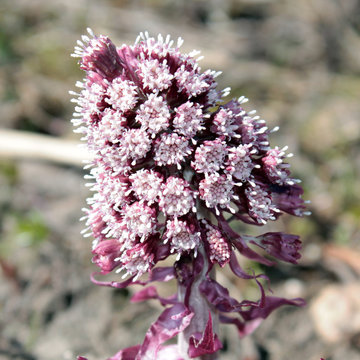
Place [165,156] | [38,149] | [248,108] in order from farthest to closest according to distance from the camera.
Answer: [248,108], [38,149], [165,156]

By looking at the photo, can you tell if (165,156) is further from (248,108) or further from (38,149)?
(248,108)

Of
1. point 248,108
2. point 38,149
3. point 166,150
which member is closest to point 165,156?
point 166,150

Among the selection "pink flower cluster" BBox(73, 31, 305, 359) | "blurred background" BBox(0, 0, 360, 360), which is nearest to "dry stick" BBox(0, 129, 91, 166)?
"blurred background" BBox(0, 0, 360, 360)

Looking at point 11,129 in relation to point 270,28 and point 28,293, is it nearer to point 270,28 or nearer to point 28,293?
point 28,293

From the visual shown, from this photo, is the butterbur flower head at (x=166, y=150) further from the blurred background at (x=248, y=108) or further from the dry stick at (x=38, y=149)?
the dry stick at (x=38, y=149)

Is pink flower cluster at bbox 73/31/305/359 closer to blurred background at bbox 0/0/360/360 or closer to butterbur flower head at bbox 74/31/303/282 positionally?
butterbur flower head at bbox 74/31/303/282

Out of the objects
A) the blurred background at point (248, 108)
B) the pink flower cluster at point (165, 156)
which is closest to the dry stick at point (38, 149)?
the blurred background at point (248, 108)

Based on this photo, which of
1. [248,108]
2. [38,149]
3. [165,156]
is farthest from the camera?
[248,108]
